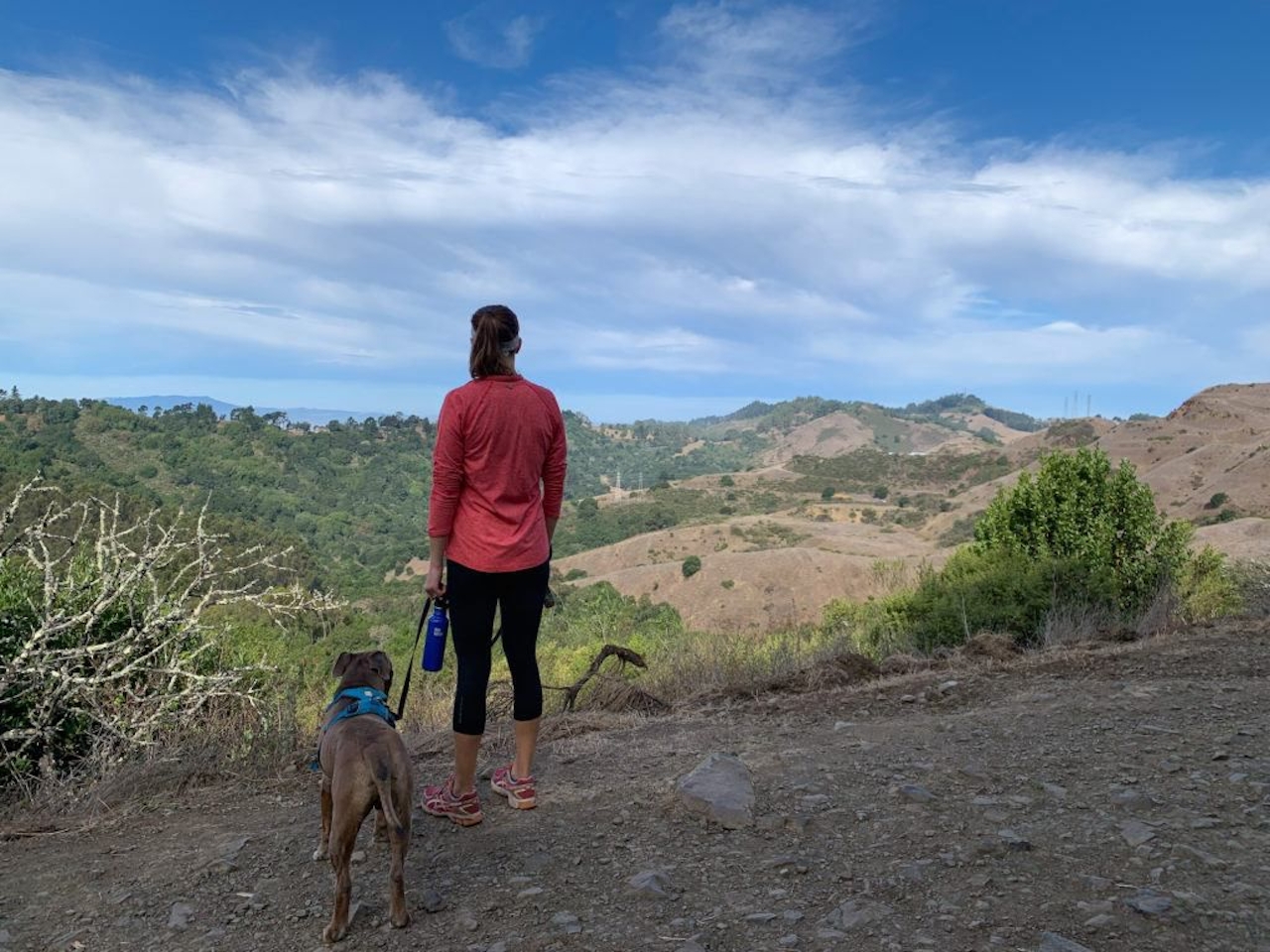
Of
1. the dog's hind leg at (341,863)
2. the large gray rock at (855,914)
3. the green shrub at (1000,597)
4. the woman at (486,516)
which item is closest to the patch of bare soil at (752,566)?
the green shrub at (1000,597)

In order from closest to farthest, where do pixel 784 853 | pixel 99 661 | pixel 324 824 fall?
pixel 784 853 < pixel 324 824 < pixel 99 661

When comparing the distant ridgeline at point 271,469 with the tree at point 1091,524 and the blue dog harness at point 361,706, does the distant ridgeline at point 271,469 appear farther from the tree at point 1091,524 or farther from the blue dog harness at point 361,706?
the blue dog harness at point 361,706

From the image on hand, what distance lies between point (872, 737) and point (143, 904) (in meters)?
3.22

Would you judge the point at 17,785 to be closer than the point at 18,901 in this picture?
No

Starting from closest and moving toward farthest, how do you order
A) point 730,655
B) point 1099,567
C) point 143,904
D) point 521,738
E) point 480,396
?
point 143,904
point 480,396
point 521,738
point 730,655
point 1099,567

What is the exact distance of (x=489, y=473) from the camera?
11.0ft

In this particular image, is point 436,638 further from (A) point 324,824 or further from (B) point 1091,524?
(B) point 1091,524

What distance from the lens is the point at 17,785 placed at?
173 inches

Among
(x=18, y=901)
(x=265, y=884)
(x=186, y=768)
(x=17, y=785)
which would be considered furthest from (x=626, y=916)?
(x=17, y=785)

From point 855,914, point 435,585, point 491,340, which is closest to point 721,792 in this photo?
point 855,914

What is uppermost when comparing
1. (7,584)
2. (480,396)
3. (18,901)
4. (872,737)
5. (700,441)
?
(700,441)

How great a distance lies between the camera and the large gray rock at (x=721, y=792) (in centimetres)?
336

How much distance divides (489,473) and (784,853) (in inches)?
70.4

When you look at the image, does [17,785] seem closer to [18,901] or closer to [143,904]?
[18,901]
